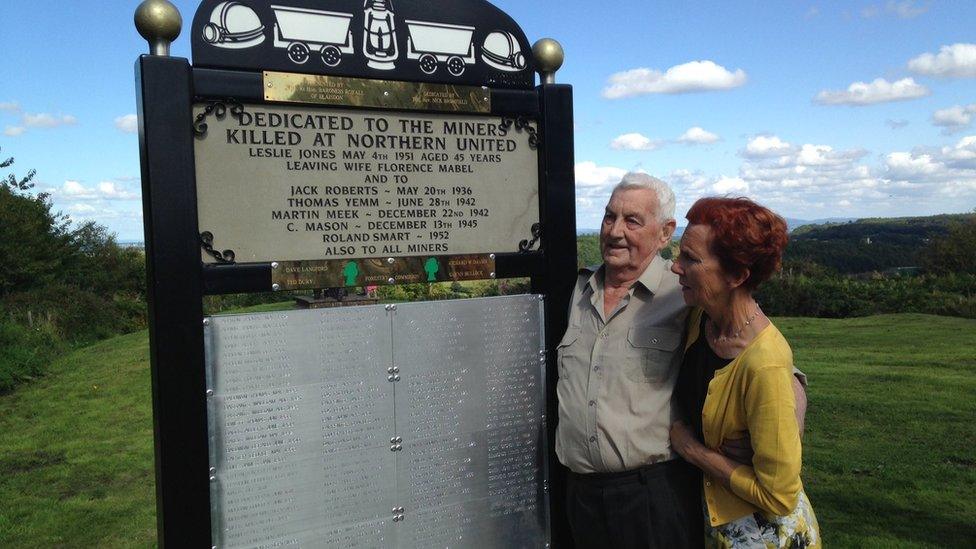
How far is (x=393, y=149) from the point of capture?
3273mm

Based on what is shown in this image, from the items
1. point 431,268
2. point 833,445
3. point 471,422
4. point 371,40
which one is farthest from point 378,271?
point 833,445

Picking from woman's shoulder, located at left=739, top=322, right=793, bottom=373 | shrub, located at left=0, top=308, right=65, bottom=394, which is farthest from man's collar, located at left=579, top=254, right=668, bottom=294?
shrub, located at left=0, top=308, right=65, bottom=394

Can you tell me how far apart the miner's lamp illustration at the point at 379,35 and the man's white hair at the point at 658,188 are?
112cm

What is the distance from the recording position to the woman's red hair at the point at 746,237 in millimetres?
2479

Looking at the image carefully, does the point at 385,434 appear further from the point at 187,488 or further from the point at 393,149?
the point at 393,149

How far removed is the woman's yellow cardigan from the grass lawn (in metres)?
3.25

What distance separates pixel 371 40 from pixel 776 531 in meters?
2.45

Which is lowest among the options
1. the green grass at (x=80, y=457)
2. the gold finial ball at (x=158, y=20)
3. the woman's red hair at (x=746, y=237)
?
the green grass at (x=80, y=457)

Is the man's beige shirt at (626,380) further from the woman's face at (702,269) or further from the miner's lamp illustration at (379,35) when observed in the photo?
the miner's lamp illustration at (379,35)

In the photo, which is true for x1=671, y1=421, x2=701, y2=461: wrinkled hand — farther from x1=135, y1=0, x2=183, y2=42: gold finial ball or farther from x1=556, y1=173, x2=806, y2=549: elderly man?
x1=135, y1=0, x2=183, y2=42: gold finial ball

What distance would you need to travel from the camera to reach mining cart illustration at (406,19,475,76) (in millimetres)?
3309

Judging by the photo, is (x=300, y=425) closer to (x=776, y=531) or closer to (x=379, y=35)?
(x=379, y=35)

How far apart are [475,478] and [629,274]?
3.92 feet

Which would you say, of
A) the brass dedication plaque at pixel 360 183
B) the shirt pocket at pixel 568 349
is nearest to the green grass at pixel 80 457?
the brass dedication plaque at pixel 360 183
